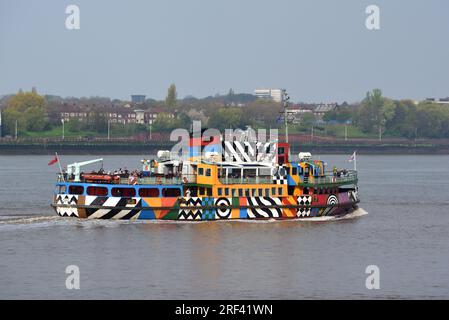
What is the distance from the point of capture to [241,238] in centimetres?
6725

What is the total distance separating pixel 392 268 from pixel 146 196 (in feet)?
62.4

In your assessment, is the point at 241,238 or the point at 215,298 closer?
the point at 215,298

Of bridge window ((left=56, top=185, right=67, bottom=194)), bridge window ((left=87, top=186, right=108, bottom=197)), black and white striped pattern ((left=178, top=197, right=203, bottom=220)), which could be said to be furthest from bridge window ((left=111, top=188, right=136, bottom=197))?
A: black and white striped pattern ((left=178, top=197, right=203, bottom=220))

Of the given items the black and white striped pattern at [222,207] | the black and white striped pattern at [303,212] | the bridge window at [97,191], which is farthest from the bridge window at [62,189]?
the black and white striped pattern at [303,212]

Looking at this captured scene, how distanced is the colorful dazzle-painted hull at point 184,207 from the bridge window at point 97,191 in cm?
26

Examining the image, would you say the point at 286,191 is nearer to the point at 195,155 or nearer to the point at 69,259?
the point at 195,155

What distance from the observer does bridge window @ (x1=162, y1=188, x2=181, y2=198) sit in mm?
71875

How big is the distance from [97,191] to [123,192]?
1.58 m

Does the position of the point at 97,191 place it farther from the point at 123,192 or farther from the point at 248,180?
the point at 248,180

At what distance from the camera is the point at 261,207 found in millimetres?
73188

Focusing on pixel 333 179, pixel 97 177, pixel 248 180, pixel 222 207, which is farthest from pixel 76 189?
pixel 333 179

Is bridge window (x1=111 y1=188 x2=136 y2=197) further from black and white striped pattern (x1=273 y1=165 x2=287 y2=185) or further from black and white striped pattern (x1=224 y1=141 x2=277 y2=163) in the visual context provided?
black and white striped pattern (x1=273 y1=165 x2=287 y2=185)
